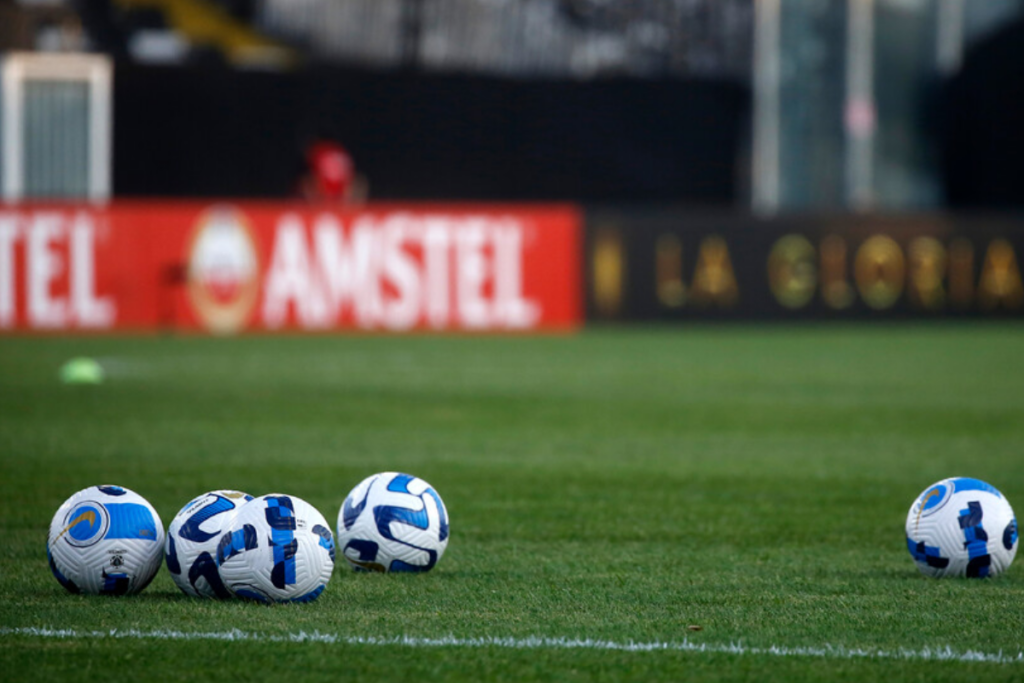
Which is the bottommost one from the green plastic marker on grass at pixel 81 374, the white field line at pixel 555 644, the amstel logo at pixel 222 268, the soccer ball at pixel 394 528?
the white field line at pixel 555 644

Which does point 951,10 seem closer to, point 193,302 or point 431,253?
point 431,253

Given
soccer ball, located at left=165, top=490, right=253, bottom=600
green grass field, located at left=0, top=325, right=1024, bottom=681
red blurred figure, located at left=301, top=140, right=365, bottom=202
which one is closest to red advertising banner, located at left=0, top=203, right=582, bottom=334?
green grass field, located at left=0, top=325, right=1024, bottom=681

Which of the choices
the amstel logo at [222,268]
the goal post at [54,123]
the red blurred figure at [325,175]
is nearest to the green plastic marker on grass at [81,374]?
the amstel logo at [222,268]

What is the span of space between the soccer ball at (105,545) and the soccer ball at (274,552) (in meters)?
0.36

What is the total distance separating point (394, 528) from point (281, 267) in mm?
17320

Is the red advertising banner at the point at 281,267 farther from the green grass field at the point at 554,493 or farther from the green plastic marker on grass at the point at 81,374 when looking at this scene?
the green plastic marker on grass at the point at 81,374

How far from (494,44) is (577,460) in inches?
791

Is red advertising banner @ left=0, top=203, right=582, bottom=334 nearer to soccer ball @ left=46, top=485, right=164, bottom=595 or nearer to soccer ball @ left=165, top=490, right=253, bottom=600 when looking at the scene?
soccer ball @ left=46, top=485, right=164, bottom=595

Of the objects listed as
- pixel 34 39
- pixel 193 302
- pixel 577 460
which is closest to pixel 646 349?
pixel 193 302

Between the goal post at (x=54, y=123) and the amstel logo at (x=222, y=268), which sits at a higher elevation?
the goal post at (x=54, y=123)

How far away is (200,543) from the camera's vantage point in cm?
588

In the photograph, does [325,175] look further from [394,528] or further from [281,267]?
[394,528]

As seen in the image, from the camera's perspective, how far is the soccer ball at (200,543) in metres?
5.87

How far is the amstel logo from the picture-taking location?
76.9ft
